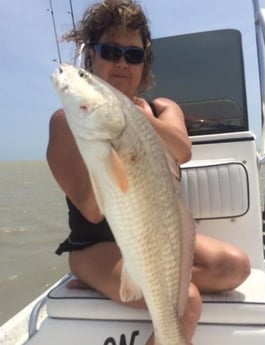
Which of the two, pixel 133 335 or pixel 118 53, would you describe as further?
pixel 118 53

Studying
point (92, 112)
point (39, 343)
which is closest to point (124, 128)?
point (92, 112)

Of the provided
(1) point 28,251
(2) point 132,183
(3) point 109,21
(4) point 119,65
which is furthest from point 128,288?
(1) point 28,251

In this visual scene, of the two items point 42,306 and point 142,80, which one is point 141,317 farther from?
point 142,80

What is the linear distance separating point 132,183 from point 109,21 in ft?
4.06

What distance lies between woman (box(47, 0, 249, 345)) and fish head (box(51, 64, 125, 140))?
2.33 feet

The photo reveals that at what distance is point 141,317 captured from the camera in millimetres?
2195

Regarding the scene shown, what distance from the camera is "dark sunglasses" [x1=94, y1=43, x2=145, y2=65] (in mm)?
2318

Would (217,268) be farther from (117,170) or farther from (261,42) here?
(261,42)

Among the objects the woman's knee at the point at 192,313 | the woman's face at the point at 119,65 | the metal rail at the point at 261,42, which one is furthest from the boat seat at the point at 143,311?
the metal rail at the point at 261,42

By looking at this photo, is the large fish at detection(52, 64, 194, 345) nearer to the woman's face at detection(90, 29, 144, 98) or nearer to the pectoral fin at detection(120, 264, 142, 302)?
the pectoral fin at detection(120, 264, 142, 302)

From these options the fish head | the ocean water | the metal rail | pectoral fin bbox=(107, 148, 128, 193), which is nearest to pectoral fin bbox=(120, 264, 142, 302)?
pectoral fin bbox=(107, 148, 128, 193)

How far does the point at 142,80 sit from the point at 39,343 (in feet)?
4.55

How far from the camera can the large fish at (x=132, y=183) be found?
1335mm

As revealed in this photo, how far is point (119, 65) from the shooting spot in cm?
233
